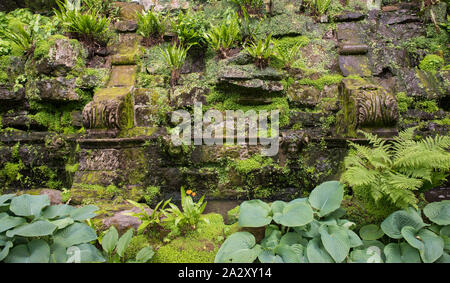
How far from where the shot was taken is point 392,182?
1.91 meters

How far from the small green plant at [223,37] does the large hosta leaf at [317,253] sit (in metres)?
3.63

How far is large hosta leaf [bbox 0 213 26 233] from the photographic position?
5.68 feet

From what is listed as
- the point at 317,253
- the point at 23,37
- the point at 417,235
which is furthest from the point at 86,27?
the point at 417,235

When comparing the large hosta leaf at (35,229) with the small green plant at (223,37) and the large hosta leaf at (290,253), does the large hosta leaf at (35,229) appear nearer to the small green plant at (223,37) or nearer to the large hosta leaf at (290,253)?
the large hosta leaf at (290,253)

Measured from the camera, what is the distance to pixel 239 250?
1858mm

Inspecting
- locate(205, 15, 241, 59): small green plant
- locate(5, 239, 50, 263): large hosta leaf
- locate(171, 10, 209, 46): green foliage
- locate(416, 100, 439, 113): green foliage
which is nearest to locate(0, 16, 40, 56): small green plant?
locate(171, 10, 209, 46): green foliage

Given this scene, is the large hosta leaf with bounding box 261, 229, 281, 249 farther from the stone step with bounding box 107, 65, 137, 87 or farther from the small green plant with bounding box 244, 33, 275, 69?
the stone step with bounding box 107, 65, 137, 87

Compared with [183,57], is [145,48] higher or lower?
higher

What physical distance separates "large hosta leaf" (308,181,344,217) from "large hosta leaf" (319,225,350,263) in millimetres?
148

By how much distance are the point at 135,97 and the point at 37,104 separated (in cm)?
172

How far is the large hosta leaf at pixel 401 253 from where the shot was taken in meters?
1.75
